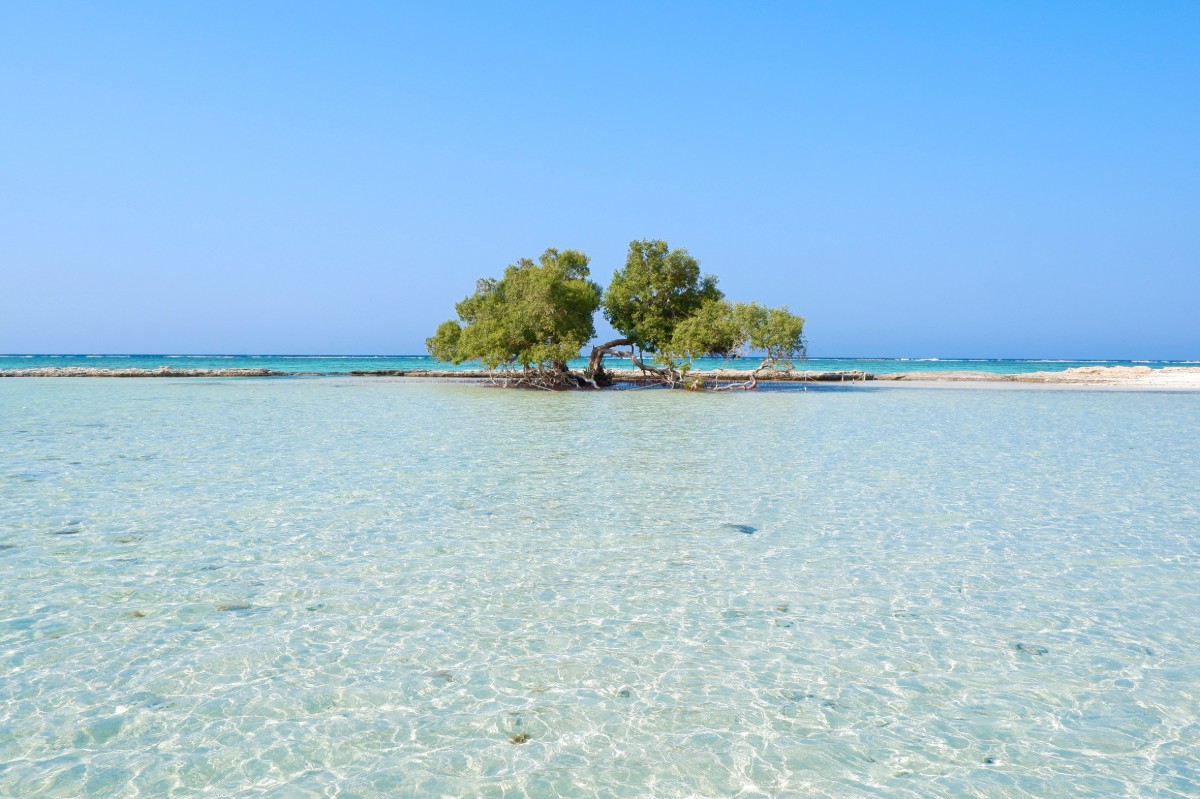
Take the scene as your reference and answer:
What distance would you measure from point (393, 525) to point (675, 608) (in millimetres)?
4474

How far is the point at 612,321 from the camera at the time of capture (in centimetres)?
4634

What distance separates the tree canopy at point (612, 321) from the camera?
40.7 m

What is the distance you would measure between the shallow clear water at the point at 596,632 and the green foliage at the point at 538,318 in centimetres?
2768

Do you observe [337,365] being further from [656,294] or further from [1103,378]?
[1103,378]

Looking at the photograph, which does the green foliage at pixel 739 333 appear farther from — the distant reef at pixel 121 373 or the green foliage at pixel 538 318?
Result: the distant reef at pixel 121 373

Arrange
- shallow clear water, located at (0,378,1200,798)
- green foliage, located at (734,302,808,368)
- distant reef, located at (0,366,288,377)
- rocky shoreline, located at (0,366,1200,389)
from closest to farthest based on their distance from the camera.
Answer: shallow clear water, located at (0,378,1200,798) < green foliage, located at (734,302,808,368) < rocky shoreline, located at (0,366,1200,389) < distant reef, located at (0,366,288,377)

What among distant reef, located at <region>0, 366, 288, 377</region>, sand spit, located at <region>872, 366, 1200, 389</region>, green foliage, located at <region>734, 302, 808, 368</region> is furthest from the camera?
distant reef, located at <region>0, 366, 288, 377</region>

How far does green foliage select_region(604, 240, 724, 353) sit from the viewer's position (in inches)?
1757

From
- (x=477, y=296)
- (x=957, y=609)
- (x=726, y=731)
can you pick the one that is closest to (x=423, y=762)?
(x=726, y=731)

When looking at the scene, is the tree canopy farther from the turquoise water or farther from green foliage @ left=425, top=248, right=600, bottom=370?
the turquoise water

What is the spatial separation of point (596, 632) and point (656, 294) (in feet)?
131

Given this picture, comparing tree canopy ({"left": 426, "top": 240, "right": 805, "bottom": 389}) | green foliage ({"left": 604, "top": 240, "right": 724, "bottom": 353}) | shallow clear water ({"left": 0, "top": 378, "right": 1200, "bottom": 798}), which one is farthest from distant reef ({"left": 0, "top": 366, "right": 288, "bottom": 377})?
shallow clear water ({"left": 0, "top": 378, "right": 1200, "bottom": 798})

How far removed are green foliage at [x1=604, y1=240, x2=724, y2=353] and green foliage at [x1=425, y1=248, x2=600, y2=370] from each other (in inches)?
76.0

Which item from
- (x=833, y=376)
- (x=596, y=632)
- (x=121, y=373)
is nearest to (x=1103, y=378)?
(x=833, y=376)
